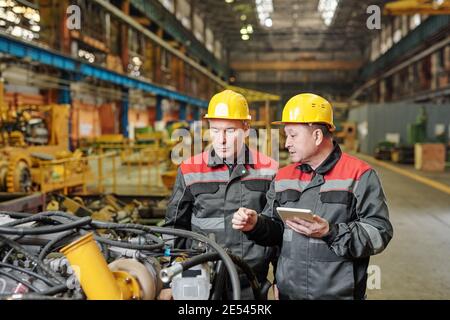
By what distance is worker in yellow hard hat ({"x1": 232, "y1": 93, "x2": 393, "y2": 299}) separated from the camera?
1995 millimetres

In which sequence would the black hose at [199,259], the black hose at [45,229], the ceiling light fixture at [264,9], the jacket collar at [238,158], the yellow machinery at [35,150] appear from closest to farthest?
1. the black hose at [199,259]
2. the black hose at [45,229]
3. the jacket collar at [238,158]
4. the yellow machinery at [35,150]
5. the ceiling light fixture at [264,9]

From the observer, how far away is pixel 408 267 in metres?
5.17

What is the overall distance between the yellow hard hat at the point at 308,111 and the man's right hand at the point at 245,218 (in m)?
0.54

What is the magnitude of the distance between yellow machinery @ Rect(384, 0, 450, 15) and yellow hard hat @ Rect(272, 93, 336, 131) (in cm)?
1266

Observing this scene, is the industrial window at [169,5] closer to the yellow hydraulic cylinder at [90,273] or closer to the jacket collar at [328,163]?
the jacket collar at [328,163]

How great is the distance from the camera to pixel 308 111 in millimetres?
2213

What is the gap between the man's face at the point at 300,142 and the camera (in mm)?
2180

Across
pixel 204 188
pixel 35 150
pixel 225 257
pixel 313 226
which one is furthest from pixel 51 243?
pixel 35 150

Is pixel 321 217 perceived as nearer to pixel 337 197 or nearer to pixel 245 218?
pixel 337 197

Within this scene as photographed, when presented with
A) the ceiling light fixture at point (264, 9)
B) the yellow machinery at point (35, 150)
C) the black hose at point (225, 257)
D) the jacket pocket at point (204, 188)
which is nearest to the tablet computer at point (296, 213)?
the black hose at point (225, 257)

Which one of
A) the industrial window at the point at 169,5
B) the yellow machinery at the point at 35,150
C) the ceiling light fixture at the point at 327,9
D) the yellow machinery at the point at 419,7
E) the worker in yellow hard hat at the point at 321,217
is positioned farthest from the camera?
the ceiling light fixture at the point at 327,9

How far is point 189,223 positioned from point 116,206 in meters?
4.90

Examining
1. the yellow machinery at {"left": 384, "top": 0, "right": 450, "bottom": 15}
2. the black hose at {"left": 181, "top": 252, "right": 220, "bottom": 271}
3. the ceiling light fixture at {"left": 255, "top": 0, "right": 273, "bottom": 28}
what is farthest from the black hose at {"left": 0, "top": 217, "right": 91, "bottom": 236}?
the ceiling light fixture at {"left": 255, "top": 0, "right": 273, "bottom": 28}

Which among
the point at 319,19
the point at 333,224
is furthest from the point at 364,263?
the point at 319,19
